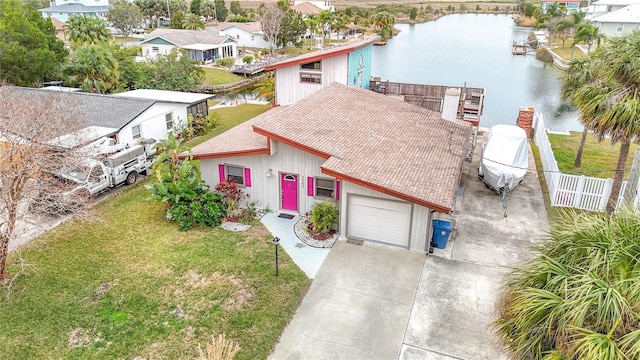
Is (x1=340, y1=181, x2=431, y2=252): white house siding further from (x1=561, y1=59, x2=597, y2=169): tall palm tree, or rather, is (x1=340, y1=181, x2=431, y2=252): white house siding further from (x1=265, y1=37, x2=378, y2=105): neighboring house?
(x1=561, y1=59, x2=597, y2=169): tall palm tree

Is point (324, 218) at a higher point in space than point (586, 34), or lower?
lower

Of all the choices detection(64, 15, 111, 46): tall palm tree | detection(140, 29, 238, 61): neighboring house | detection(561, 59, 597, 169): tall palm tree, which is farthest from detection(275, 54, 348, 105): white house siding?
detection(140, 29, 238, 61): neighboring house

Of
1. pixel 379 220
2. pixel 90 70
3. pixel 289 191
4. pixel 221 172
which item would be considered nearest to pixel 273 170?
pixel 289 191

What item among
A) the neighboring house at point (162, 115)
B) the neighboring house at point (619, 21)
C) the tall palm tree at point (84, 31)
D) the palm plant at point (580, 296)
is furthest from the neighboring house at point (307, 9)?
the palm plant at point (580, 296)

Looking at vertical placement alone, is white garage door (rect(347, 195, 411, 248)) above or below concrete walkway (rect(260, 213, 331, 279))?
above

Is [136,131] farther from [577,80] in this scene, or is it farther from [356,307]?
[577,80]

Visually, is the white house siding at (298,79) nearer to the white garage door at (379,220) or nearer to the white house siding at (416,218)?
the white house siding at (416,218)
